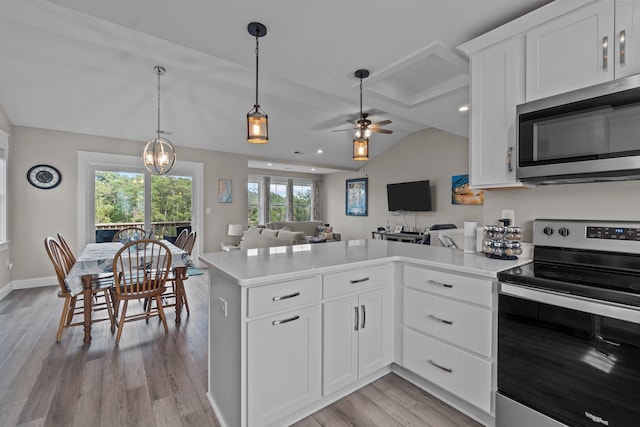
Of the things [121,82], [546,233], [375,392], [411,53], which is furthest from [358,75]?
[121,82]

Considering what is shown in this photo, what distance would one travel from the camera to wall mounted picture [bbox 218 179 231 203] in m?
6.16

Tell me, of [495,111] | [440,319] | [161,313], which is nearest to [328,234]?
[161,313]

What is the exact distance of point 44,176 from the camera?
14.6 ft

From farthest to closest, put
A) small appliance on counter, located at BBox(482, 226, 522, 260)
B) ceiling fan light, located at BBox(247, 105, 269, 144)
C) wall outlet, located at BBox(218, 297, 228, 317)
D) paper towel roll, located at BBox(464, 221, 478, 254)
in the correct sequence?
paper towel roll, located at BBox(464, 221, 478, 254) → ceiling fan light, located at BBox(247, 105, 269, 144) → small appliance on counter, located at BBox(482, 226, 522, 260) → wall outlet, located at BBox(218, 297, 228, 317)

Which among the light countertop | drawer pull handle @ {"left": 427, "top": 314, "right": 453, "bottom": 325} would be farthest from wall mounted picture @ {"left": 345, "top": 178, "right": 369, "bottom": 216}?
drawer pull handle @ {"left": 427, "top": 314, "right": 453, "bottom": 325}

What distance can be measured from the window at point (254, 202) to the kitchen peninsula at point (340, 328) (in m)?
6.52

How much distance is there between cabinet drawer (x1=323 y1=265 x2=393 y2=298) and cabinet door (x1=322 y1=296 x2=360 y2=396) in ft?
0.20

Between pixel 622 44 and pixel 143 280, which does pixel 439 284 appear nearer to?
pixel 622 44

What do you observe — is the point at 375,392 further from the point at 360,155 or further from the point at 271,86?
the point at 271,86

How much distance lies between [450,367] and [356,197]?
6.86 metres

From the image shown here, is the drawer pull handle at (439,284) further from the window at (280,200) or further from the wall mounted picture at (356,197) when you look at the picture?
the window at (280,200)

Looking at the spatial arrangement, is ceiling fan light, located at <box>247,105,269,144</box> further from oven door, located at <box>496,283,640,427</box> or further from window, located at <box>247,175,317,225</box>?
window, located at <box>247,175,317,225</box>

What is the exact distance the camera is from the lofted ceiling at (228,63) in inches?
70.6

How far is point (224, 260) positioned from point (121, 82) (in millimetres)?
3434
